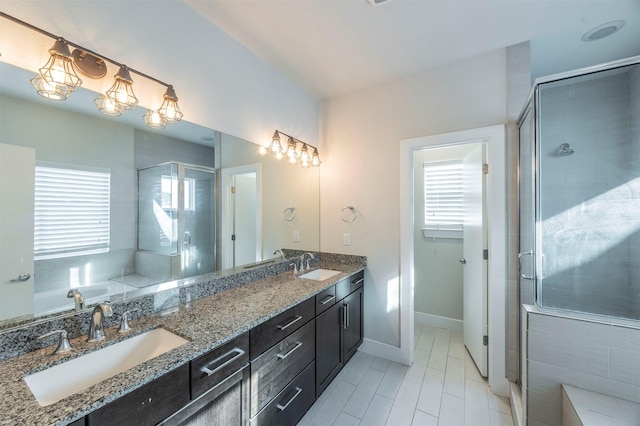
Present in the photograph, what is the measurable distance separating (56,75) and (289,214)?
1.84m

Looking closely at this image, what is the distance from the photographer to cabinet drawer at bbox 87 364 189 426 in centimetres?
77

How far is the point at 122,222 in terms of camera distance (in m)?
1.33

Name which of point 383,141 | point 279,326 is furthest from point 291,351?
point 383,141

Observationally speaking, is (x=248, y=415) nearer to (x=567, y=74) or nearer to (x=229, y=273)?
(x=229, y=273)

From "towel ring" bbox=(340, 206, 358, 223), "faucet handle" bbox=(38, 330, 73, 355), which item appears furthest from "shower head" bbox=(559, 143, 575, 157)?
"faucet handle" bbox=(38, 330, 73, 355)

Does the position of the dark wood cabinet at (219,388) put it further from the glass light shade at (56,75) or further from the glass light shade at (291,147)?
the glass light shade at (291,147)

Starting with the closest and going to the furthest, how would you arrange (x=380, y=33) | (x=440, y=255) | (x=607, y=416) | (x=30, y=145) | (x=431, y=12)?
1. (x=30, y=145)
2. (x=607, y=416)
3. (x=431, y=12)
4. (x=380, y=33)
5. (x=440, y=255)

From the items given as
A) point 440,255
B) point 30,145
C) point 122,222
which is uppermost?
point 30,145

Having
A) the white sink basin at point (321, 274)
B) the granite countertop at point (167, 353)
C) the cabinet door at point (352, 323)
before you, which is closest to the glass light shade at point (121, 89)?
the granite countertop at point (167, 353)

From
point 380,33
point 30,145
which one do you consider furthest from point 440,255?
point 30,145

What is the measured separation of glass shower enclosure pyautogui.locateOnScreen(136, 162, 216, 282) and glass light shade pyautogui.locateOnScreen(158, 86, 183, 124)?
29 cm

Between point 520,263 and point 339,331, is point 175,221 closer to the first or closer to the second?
point 339,331

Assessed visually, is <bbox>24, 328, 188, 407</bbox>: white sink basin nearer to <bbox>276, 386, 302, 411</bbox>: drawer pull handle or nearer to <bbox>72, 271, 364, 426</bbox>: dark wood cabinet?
<bbox>72, 271, 364, 426</bbox>: dark wood cabinet

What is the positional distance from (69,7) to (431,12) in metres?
1.95
